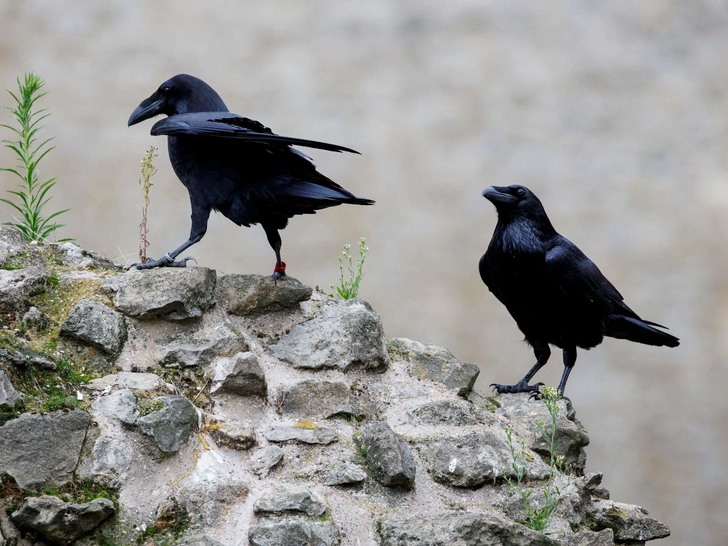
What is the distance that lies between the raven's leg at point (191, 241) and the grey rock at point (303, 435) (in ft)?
2.86

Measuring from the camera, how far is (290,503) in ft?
8.25

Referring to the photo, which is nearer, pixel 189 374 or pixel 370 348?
pixel 189 374

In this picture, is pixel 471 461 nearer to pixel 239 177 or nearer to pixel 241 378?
pixel 241 378

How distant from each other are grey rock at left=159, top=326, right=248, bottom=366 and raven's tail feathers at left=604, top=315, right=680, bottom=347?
203 cm

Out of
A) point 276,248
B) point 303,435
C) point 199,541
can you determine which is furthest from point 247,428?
point 276,248

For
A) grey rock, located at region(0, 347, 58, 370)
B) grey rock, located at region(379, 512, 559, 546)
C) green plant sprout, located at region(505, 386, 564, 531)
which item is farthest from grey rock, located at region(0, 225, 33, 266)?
green plant sprout, located at region(505, 386, 564, 531)

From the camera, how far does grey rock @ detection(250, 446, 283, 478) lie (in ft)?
8.85

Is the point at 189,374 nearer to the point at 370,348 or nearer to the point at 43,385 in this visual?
the point at 43,385

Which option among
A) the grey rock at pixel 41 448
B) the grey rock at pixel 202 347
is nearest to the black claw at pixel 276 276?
the grey rock at pixel 202 347

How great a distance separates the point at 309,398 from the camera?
3061 mm

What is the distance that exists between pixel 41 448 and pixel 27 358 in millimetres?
363

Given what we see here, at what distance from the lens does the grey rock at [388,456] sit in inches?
108

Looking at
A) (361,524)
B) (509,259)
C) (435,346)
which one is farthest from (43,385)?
(509,259)

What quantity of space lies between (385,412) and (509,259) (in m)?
1.18
